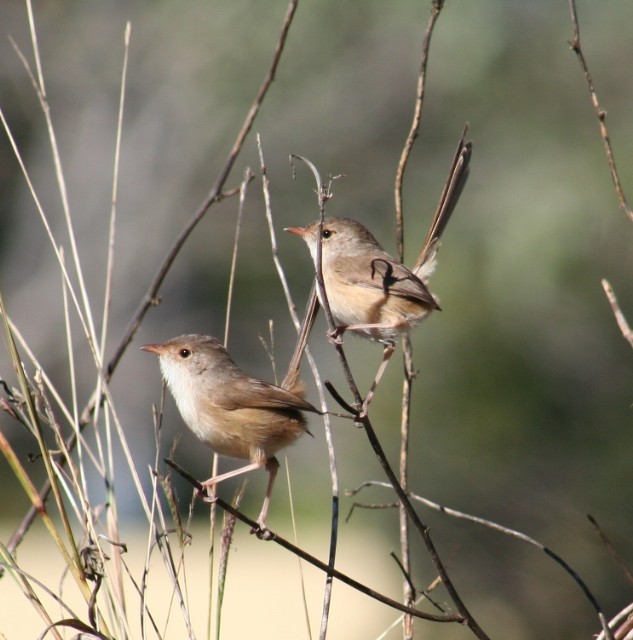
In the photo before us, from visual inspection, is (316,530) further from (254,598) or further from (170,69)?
(170,69)

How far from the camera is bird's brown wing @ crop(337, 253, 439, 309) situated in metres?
3.87

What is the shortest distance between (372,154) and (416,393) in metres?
7.89

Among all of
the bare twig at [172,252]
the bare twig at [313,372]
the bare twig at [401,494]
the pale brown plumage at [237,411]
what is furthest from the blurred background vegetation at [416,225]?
the bare twig at [401,494]

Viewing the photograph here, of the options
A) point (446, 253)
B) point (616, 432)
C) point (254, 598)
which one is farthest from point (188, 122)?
point (616, 432)

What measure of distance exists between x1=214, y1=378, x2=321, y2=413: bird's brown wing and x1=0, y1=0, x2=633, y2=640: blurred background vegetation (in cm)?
338

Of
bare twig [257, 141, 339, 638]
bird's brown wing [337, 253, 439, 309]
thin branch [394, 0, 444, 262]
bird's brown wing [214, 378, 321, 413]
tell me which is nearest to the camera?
bare twig [257, 141, 339, 638]

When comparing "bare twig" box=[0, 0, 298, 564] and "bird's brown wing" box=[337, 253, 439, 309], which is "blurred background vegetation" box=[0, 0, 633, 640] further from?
"bare twig" box=[0, 0, 298, 564]

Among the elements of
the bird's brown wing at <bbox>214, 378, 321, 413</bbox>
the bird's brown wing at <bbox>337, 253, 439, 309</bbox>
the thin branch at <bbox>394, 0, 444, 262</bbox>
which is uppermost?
the thin branch at <bbox>394, 0, 444, 262</bbox>

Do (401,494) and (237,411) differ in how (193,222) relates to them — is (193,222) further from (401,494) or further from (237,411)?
(401,494)

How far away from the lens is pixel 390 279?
12.8ft

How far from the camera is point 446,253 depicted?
12078 millimetres

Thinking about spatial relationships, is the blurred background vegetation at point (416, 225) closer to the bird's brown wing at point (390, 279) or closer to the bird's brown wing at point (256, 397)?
the bird's brown wing at point (390, 279)

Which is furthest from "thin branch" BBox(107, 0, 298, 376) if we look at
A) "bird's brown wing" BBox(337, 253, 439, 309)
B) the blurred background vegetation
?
the blurred background vegetation

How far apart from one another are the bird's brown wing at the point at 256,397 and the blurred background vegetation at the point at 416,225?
133 inches
